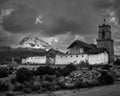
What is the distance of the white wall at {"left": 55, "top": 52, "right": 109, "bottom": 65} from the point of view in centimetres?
5409

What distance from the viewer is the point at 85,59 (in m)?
55.9

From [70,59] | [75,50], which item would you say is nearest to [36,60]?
[70,59]

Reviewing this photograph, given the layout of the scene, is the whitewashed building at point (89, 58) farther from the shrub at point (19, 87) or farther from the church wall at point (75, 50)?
the shrub at point (19, 87)

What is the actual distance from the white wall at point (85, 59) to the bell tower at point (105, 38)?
7220 millimetres

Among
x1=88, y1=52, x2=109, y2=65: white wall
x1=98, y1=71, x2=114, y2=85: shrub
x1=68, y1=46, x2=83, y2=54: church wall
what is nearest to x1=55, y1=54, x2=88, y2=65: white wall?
x1=88, y1=52, x2=109, y2=65: white wall

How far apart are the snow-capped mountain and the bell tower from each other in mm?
77312

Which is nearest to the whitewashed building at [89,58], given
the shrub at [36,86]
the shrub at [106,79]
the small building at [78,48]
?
the small building at [78,48]

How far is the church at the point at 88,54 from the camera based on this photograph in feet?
180

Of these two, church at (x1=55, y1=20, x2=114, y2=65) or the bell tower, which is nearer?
church at (x1=55, y1=20, x2=114, y2=65)

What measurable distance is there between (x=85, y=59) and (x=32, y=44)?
9646cm

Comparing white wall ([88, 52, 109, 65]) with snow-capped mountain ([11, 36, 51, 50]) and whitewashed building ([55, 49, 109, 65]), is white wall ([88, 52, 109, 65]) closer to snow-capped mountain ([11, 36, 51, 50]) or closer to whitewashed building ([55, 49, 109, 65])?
whitewashed building ([55, 49, 109, 65])

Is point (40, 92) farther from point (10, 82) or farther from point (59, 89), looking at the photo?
point (10, 82)

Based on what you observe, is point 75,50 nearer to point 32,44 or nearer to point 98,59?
point 98,59

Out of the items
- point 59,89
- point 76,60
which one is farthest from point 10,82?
point 76,60
